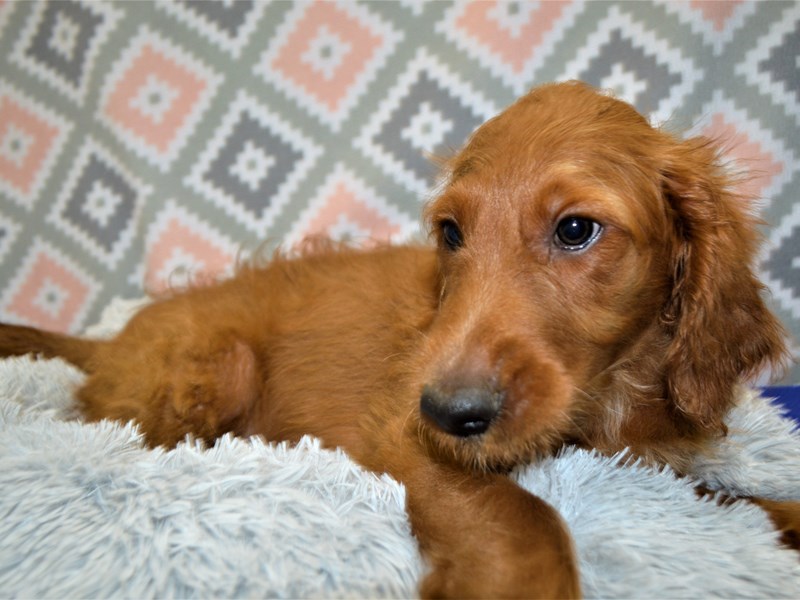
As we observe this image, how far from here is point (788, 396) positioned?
270 centimetres

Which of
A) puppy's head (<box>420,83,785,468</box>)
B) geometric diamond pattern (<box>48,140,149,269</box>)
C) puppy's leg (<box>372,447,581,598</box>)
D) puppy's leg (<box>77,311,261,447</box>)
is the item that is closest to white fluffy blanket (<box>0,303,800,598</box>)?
puppy's leg (<box>372,447,581,598</box>)

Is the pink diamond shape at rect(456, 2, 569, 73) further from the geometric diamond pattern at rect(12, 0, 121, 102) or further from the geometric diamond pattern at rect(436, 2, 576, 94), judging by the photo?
the geometric diamond pattern at rect(12, 0, 121, 102)

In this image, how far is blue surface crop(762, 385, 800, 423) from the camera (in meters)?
2.54

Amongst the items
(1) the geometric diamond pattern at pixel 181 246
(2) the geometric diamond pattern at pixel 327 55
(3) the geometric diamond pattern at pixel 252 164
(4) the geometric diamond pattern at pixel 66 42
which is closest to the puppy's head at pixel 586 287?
(2) the geometric diamond pattern at pixel 327 55

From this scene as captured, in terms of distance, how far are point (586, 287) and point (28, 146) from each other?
3052mm

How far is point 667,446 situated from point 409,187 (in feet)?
5.73

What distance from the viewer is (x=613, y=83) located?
10.1 feet

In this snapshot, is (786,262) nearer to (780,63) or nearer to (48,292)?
(780,63)

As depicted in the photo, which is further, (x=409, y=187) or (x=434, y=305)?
(x=409, y=187)

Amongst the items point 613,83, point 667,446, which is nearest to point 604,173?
point 667,446

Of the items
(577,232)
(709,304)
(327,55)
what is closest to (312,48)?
(327,55)

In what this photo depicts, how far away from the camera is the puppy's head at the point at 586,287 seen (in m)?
1.62

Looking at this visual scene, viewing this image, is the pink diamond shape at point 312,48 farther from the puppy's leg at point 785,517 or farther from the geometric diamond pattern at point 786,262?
the puppy's leg at point 785,517

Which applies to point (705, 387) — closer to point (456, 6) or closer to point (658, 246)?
point (658, 246)
